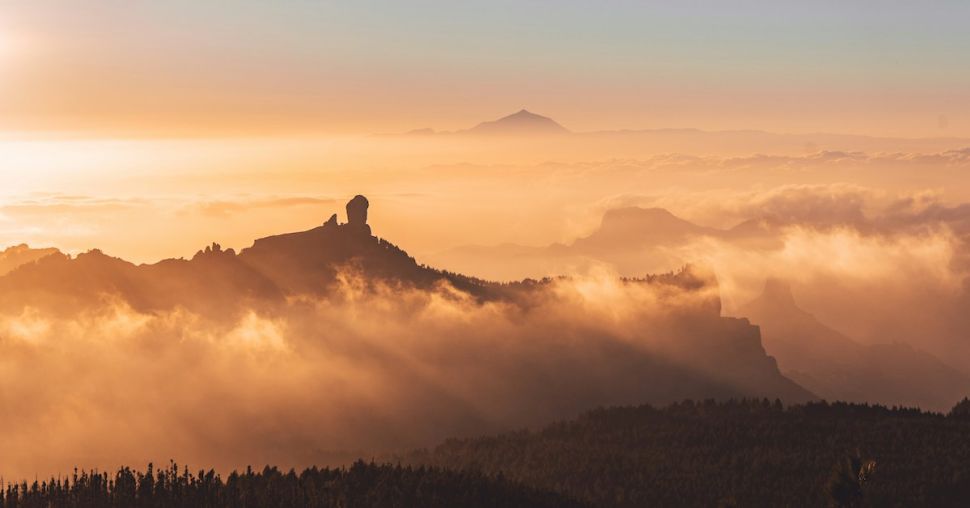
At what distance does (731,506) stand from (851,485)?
59.2ft

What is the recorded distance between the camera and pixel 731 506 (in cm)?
19538

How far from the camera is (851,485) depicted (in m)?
189
